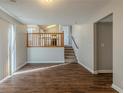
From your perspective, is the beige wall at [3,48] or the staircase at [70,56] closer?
the beige wall at [3,48]

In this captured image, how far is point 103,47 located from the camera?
6.44 m

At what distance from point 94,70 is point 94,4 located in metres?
2.75

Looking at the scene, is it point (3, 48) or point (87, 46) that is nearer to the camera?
point (3, 48)

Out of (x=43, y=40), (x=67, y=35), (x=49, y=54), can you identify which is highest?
(x=67, y=35)

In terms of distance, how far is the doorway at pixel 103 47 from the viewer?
6.36 m

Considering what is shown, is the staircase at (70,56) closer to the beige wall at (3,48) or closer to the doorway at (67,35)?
the doorway at (67,35)

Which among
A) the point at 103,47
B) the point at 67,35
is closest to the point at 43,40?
the point at 67,35

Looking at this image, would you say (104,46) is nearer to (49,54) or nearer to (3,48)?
(3,48)

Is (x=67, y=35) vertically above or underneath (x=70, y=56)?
above

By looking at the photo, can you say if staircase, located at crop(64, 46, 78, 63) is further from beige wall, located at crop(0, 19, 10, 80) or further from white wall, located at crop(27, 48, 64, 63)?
beige wall, located at crop(0, 19, 10, 80)

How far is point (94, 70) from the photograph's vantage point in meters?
6.34

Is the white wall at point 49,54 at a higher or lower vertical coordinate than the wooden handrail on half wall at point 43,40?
lower

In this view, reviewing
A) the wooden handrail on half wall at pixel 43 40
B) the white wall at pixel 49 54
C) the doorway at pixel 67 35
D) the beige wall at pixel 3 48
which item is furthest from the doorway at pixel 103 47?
the doorway at pixel 67 35

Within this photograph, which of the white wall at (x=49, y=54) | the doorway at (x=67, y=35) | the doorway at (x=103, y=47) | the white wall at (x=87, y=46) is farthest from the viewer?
the doorway at (x=67, y=35)
